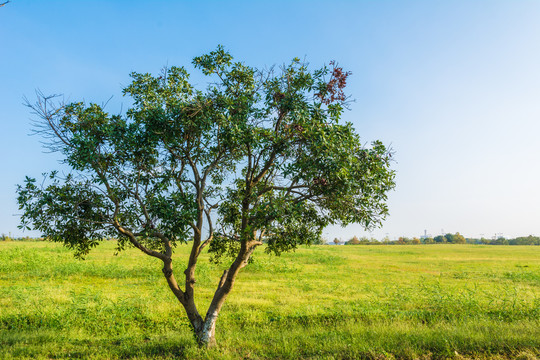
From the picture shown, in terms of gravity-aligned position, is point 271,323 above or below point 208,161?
below

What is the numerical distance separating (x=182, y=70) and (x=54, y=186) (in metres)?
5.29

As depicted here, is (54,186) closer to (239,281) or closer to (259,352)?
(259,352)

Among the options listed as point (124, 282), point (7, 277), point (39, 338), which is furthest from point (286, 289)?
point (7, 277)

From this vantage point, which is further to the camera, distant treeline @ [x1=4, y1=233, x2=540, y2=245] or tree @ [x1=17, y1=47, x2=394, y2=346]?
distant treeline @ [x1=4, y1=233, x2=540, y2=245]

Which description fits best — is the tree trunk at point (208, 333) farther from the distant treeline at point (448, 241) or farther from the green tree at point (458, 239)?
the green tree at point (458, 239)

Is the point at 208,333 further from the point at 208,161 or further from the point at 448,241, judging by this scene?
the point at 448,241

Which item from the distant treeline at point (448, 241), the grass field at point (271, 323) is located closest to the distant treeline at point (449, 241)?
the distant treeline at point (448, 241)

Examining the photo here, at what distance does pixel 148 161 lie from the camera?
38.9 ft

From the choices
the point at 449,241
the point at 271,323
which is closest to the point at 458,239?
the point at 449,241

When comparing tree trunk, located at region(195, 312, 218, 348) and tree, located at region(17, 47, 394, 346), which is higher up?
tree, located at region(17, 47, 394, 346)

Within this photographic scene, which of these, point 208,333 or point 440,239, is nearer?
point 208,333

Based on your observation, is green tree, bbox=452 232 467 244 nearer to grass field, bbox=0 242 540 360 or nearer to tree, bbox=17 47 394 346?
grass field, bbox=0 242 540 360

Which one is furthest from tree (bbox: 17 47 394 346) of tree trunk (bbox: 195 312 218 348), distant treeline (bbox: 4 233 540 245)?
distant treeline (bbox: 4 233 540 245)

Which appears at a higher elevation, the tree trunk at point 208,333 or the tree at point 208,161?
the tree at point 208,161
